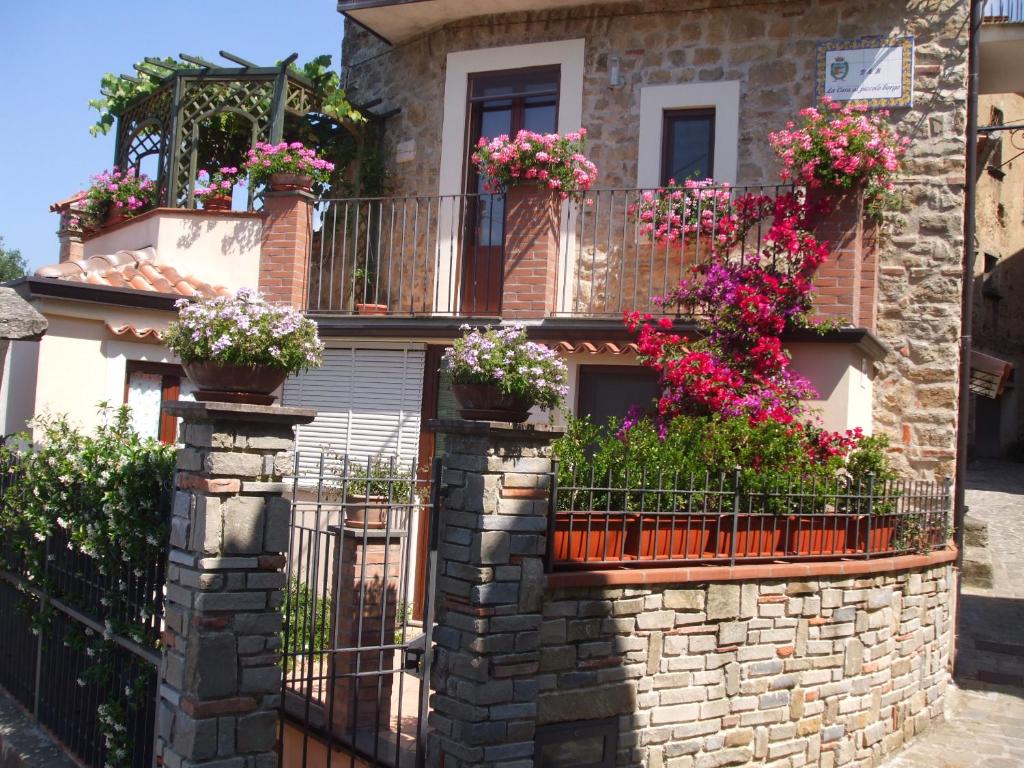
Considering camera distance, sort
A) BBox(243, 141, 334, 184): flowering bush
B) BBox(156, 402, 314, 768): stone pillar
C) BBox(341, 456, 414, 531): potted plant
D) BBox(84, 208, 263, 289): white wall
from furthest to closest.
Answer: BBox(84, 208, 263, 289): white wall
BBox(243, 141, 334, 184): flowering bush
BBox(341, 456, 414, 531): potted plant
BBox(156, 402, 314, 768): stone pillar

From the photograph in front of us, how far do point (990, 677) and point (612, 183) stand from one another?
6.07 m

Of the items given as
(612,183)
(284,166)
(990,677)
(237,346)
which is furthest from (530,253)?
(990,677)

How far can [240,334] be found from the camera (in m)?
4.45

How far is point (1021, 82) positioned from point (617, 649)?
803cm

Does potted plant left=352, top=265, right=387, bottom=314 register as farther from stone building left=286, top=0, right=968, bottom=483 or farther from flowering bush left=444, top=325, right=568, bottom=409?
flowering bush left=444, top=325, right=568, bottom=409

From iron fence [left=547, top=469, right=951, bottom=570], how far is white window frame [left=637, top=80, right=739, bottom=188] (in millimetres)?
3594

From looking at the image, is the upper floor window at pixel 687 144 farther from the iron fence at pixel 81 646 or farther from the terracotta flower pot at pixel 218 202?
the iron fence at pixel 81 646

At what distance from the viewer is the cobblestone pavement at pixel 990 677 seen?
7484 millimetres

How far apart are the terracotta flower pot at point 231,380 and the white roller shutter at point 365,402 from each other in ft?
16.9

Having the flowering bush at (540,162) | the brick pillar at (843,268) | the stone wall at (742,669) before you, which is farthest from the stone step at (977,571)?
the flowering bush at (540,162)

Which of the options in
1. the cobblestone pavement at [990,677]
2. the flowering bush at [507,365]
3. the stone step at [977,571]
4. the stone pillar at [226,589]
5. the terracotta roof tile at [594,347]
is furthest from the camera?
the stone step at [977,571]

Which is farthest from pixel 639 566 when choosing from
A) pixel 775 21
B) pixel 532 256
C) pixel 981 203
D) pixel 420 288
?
pixel 981 203

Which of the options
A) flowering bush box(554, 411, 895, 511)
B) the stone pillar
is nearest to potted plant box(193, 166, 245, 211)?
flowering bush box(554, 411, 895, 511)

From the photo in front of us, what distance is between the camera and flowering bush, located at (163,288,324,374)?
4.44 m
